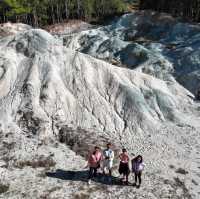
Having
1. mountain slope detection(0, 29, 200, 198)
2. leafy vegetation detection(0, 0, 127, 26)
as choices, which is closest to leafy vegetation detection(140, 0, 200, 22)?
leafy vegetation detection(0, 0, 127, 26)

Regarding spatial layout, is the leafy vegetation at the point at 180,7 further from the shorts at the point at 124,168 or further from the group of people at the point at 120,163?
the shorts at the point at 124,168

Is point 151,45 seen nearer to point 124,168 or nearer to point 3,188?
point 124,168

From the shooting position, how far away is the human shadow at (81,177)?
1984cm

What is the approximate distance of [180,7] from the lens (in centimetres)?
6569

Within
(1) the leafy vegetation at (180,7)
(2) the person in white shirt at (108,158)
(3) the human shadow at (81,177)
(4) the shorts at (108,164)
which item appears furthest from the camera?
(1) the leafy vegetation at (180,7)

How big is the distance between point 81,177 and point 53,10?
6073cm

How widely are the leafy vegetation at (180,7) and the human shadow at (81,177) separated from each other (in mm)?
46749

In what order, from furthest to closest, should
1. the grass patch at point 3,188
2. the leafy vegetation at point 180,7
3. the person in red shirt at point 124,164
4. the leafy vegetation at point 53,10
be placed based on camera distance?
the leafy vegetation at point 53,10, the leafy vegetation at point 180,7, the person in red shirt at point 124,164, the grass patch at point 3,188

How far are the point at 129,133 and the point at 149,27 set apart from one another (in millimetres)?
29764

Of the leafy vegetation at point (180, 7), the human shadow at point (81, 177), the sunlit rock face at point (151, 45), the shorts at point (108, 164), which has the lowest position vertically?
the human shadow at point (81, 177)

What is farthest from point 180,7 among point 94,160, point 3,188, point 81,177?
point 3,188

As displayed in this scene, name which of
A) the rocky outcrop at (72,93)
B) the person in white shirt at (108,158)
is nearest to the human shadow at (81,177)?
the person in white shirt at (108,158)

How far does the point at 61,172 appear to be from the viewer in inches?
821

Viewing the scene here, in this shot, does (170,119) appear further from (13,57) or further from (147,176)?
(13,57)
